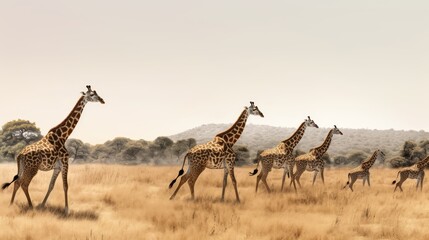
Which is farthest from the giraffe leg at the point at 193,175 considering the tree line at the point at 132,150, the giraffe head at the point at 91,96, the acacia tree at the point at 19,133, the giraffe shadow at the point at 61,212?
the acacia tree at the point at 19,133

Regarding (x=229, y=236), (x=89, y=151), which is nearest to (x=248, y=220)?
(x=229, y=236)

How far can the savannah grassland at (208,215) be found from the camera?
860 cm

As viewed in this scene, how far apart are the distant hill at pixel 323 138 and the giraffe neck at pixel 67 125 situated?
4925 cm

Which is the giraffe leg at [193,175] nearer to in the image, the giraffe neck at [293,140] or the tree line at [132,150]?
the giraffe neck at [293,140]

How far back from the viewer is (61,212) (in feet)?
33.6

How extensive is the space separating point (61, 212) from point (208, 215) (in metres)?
3.33

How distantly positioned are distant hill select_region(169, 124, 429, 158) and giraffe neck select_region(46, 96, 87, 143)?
162ft

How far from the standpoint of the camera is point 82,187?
47.9 feet

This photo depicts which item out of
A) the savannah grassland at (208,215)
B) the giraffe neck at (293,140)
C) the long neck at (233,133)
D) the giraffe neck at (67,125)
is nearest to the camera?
the savannah grassland at (208,215)

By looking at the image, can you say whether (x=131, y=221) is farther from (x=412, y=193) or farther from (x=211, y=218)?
(x=412, y=193)

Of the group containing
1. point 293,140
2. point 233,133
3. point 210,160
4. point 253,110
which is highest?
point 253,110

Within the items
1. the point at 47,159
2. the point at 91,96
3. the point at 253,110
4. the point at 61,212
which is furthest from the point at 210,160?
the point at 47,159

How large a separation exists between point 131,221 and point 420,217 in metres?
7.04

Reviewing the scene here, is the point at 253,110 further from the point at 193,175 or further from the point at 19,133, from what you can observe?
the point at 19,133
